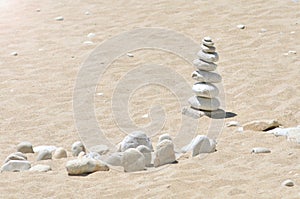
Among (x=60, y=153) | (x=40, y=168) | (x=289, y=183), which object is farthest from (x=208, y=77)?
(x=289, y=183)

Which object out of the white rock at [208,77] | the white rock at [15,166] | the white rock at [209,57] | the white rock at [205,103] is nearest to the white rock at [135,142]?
the white rock at [15,166]

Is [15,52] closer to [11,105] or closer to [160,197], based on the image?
[11,105]

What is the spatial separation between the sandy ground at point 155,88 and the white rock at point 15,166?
0.08 meters

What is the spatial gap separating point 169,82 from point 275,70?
3.47ft

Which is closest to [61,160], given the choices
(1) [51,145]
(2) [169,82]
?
(1) [51,145]

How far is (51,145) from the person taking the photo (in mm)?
5043

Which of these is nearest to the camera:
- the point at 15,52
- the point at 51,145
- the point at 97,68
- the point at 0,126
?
the point at 51,145

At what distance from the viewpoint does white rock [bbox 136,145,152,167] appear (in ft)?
14.3

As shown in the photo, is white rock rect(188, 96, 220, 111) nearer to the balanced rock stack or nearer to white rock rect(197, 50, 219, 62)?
the balanced rock stack

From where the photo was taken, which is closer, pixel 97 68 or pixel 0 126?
pixel 0 126

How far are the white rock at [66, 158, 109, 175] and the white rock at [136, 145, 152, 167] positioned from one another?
0.27m

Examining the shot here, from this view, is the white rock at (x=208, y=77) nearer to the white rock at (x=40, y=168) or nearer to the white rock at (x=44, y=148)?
the white rock at (x=44, y=148)

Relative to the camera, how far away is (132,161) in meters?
4.24

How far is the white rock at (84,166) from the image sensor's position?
165 inches
